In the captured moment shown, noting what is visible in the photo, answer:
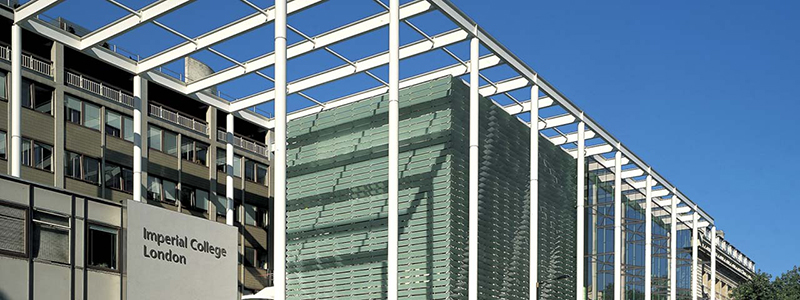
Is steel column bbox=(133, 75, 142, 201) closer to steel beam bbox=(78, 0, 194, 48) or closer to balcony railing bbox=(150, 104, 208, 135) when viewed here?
steel beam bbox=(78, 0, 194, 48)

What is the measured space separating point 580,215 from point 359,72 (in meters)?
13.0

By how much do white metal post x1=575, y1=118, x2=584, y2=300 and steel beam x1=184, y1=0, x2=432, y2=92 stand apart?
14898mm

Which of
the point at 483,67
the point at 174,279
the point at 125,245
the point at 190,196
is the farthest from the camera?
the point at 190,196

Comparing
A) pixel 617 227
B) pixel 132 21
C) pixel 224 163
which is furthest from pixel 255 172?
pixel 132 21

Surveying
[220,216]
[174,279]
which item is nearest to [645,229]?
[220,216]

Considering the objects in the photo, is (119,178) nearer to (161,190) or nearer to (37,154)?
(161,190)

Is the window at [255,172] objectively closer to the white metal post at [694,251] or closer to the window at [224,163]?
the window at [224,163]

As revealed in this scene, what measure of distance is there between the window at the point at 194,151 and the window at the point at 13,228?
28136mm

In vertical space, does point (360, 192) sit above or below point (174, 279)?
above

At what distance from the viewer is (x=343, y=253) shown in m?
37.9

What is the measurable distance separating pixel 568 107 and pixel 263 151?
73.8 ft

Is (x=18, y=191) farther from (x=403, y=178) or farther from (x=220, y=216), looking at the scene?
(x=220, y=216)

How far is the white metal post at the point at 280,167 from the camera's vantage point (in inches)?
1096

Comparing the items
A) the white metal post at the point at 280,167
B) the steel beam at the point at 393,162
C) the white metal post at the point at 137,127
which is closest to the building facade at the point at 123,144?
the white metal post at the point at 137,127
